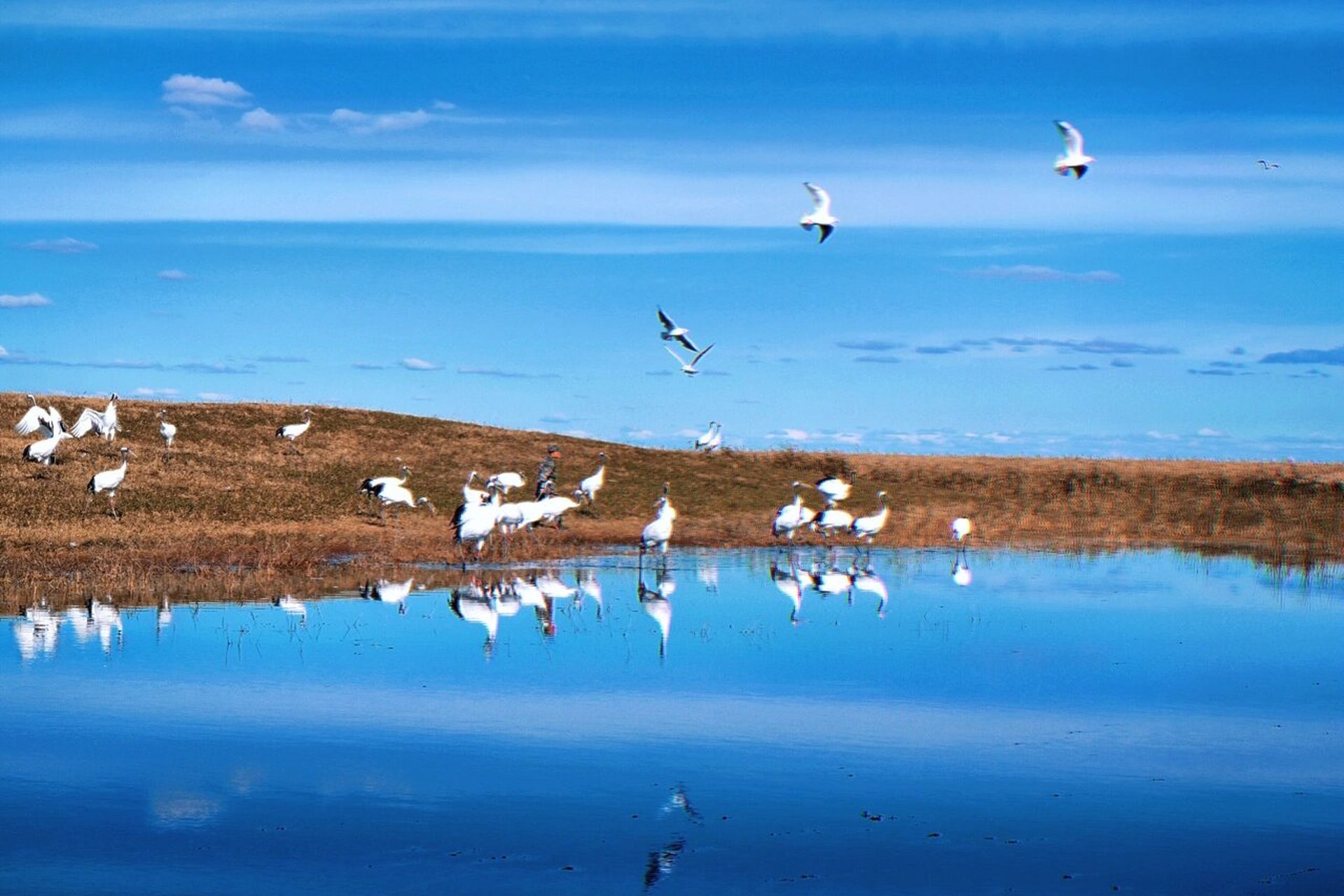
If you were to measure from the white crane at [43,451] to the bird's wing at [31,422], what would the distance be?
306 centimetres

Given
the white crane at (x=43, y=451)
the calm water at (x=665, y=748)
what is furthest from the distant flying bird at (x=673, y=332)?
the white crane at (x=43, y=451)

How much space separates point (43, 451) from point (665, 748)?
31.8 m

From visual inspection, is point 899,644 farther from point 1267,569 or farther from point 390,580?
point 1267,569

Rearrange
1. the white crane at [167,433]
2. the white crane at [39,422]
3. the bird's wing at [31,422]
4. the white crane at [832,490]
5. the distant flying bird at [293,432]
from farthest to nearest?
1. the distant flying bird at [293,432]
2. the white crane at [167,433]
3. the bird's wing at [31,422]
4. the white crane at [39,422]
5. the white crane at [832,490]

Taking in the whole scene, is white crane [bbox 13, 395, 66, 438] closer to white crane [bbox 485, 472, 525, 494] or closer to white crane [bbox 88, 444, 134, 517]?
white crane [bbox 88, 444, 134, 517]

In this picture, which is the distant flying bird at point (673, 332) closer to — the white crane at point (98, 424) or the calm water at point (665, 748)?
the calm water at point (665, 748)

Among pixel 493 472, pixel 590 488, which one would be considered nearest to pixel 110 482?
pixel 590 488

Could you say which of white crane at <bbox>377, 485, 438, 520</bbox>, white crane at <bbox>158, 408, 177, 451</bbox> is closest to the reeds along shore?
white crane at <bbox>158, 408, 177, 451</bbox>

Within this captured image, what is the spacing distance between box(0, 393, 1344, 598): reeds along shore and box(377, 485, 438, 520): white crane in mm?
544

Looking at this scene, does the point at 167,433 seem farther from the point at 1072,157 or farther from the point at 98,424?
the point at 1072,157

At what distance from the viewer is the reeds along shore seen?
36156 mm

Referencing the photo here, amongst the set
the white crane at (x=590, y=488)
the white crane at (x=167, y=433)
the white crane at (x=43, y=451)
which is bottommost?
the white crane at (x=590, y=488)

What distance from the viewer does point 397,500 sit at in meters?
42.1

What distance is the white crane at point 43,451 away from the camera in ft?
142
